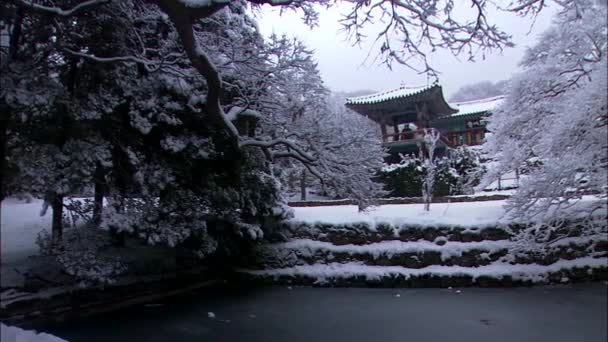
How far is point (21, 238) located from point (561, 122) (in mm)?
6663

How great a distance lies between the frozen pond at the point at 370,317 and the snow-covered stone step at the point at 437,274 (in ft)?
0.99

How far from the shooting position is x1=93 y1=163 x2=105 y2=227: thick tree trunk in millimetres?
5750

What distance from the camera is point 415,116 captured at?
1934cm

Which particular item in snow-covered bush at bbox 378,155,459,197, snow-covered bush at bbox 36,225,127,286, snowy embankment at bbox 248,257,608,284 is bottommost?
snowy embankment at bbox 248,257,608,284

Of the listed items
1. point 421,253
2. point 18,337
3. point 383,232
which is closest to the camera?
point 18,337

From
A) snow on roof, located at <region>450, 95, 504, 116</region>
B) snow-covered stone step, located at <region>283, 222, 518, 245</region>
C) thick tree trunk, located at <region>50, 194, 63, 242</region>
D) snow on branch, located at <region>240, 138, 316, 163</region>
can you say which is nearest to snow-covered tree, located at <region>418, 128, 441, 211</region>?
snow-covered stone step, located at <region>283, 222, 518, 245</region>

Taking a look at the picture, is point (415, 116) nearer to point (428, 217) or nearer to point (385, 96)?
point (385, 96)

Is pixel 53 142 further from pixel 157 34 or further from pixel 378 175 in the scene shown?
pixel 378 175

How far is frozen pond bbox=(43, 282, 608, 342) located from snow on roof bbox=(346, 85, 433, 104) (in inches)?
465

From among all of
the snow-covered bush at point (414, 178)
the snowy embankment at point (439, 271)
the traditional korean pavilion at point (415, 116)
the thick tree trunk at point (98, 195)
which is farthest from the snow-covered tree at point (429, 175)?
the thick tree trunk at point (98, 195)

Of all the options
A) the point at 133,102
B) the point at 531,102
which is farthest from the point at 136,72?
the point at 531,102

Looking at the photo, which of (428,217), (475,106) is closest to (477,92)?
(475,106)

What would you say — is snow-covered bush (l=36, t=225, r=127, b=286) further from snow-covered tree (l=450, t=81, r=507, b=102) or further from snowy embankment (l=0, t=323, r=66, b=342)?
snow-covered tree (l=450, t=81, r=507, b=102)

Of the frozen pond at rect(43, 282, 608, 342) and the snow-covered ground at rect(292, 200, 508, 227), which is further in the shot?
the snow-covered ground at rect(292, 200, 508, 227)
